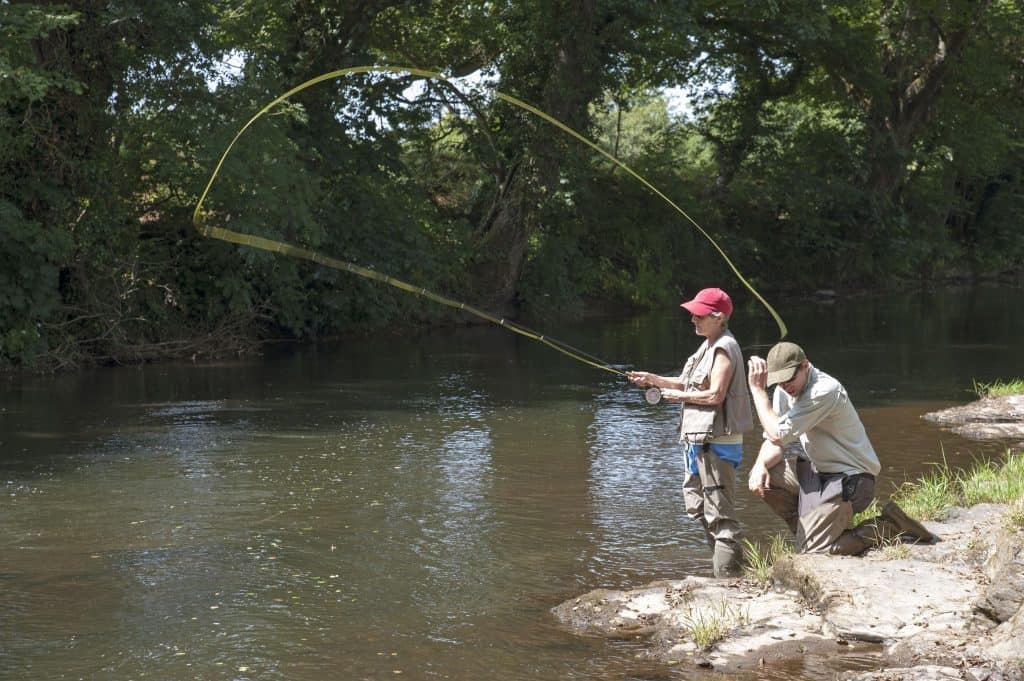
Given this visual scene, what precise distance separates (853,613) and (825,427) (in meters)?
1.08

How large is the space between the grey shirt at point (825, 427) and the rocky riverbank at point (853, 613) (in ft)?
1.62

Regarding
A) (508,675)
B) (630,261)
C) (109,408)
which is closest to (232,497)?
(508,675)

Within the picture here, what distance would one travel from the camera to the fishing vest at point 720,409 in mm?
6344

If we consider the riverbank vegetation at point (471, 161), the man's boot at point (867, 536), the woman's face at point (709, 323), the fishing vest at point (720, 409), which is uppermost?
the riverbank vegetation at point (471, 161)

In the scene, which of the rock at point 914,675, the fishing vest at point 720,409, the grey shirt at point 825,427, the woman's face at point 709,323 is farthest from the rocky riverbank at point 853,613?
the woman's face at point 709,323

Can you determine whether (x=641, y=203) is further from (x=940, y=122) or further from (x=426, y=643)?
(x=426, y=643)

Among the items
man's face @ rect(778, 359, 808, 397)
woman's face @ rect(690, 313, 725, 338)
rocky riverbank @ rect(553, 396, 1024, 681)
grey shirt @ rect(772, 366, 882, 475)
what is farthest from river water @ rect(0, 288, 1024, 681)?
woman's face @ rect(690, 313, 725, 338)

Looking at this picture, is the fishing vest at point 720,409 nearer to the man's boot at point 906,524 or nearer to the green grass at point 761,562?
the green grass at point 761,562

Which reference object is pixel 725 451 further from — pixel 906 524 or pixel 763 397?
pixel 906 524

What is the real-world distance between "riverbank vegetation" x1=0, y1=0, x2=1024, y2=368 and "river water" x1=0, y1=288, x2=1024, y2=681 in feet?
7.00

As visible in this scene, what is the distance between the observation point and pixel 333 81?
21078 millimetres

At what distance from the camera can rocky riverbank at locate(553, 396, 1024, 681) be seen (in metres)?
5.27

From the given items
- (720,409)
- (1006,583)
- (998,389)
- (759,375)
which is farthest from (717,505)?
(998,389)

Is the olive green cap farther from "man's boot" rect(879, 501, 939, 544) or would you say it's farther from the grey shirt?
"man's boot" rect(879, 501, 939, 544)
